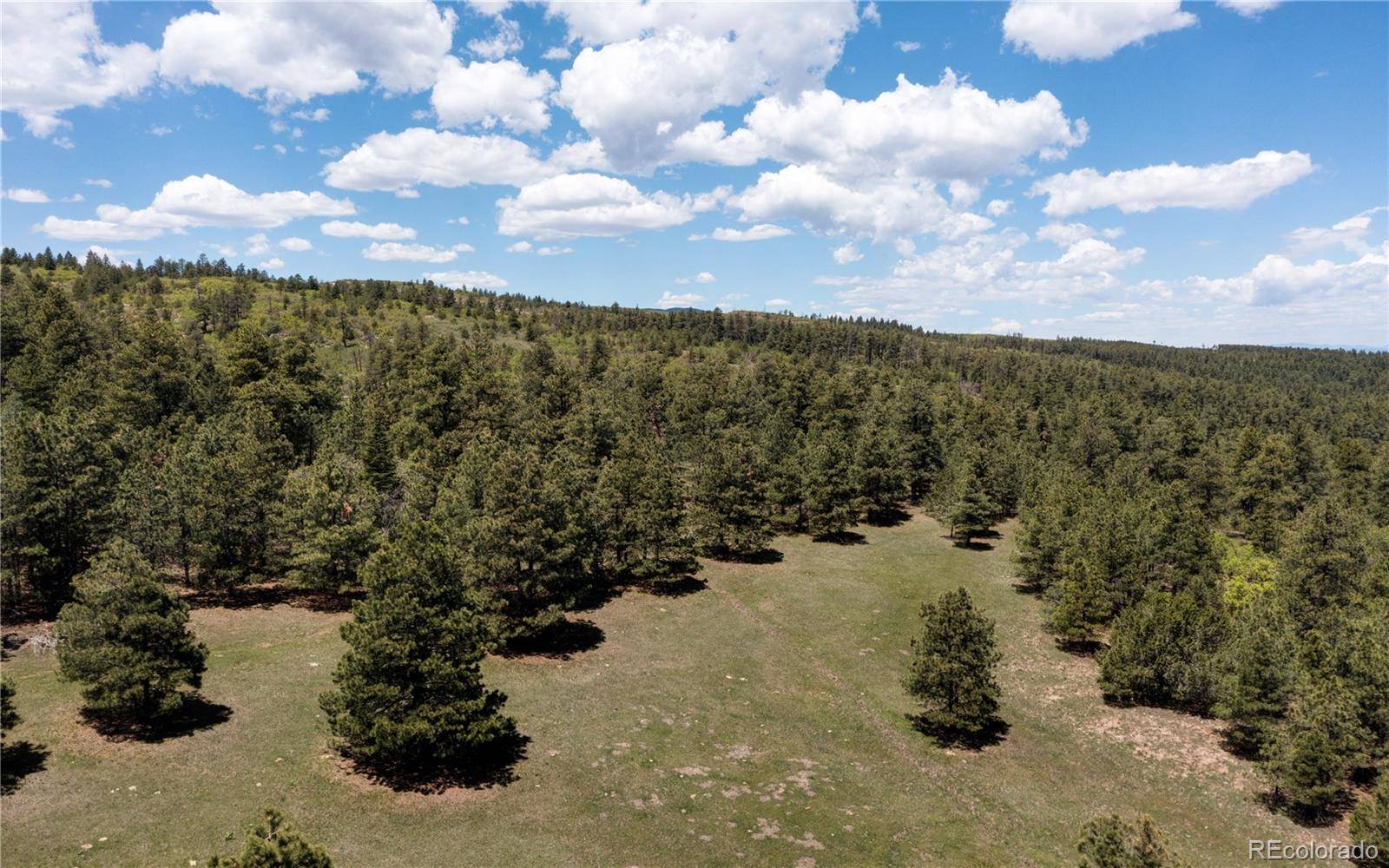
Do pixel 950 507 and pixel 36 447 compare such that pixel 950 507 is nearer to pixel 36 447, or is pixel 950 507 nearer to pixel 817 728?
pixel 817 728

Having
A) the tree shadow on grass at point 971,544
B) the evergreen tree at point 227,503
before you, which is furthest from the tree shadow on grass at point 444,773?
the tree shadow on grass at point 971,544

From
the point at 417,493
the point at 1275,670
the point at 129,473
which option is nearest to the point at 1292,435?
the point at 1275,670

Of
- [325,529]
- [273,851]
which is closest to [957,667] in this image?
[273,851]

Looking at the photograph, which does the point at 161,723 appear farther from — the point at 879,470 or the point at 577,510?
the point at 879,470

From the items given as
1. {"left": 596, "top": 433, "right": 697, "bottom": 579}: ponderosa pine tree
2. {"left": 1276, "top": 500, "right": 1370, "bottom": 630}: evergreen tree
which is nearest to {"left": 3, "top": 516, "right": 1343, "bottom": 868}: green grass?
{"left": 596, "top": 433, "right": 697, "bottom": 579}: ponderosa pine tree

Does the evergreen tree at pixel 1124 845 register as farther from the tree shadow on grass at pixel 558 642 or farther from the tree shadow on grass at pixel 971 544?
the tree shadow on grass at pixel 971 544

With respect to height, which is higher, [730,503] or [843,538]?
[730,503]
